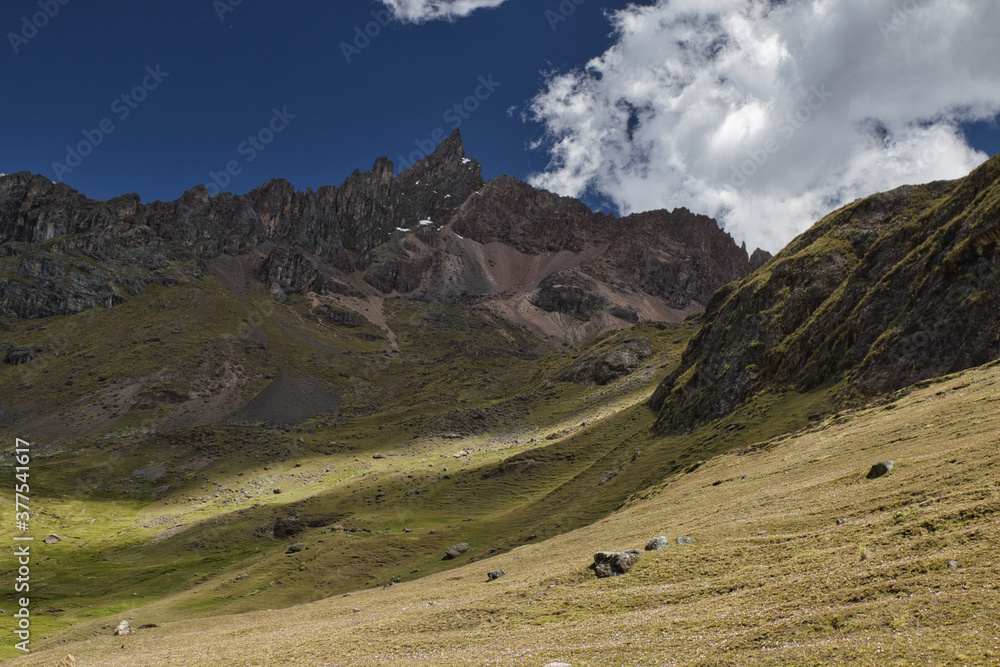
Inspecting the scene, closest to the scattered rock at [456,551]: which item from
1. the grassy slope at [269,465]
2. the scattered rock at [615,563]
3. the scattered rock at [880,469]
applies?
the grassy slope at [269,465]

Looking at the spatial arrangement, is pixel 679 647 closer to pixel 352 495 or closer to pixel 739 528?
pixel 739 528

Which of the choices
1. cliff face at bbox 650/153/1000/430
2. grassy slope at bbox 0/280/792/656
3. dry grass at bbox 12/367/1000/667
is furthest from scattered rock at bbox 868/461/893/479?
grassy slope at bbox 0/280/792/656

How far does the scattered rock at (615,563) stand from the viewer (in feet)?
65.7

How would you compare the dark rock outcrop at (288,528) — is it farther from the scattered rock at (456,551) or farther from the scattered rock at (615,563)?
the scattered rock at (615,563)

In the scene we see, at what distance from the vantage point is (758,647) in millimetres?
11391

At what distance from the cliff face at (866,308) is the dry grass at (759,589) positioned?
702 centimetres

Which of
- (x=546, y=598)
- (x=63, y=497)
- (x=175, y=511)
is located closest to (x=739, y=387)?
(x=546, y=598)

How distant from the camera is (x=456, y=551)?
1816 inches

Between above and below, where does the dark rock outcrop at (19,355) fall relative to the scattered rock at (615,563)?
above

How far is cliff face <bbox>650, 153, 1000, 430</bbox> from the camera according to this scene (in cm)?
3647

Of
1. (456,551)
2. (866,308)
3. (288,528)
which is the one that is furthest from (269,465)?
(866,308)

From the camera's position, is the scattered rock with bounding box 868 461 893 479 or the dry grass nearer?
the dry grass

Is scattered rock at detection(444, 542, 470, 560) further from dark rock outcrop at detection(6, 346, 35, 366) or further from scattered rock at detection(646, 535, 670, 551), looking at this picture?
dark rock outcrop at detection(6, 346, 35, 366)

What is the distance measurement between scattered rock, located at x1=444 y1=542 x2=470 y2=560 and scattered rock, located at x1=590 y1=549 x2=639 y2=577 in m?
27.3
